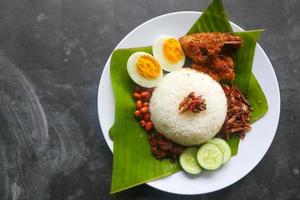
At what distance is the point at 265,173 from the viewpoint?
373cm

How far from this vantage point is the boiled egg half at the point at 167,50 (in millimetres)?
3309

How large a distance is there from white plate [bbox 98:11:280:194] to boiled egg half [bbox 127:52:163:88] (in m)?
0.17

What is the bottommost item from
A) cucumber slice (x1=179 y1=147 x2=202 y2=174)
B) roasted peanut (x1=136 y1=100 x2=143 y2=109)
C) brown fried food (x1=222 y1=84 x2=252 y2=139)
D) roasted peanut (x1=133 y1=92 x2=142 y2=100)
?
cucumber slice (x1=179 y1=147 x2=202 y2=174)

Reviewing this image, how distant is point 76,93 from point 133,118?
66cm

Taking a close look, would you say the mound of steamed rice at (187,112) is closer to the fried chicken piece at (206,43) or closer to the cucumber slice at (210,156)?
the cucumber slice at (210,156)

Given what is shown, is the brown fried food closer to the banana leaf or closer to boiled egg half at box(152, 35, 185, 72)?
the banana leaf

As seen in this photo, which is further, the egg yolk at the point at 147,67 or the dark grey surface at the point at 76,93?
the dark grey surface at the point at 76,93

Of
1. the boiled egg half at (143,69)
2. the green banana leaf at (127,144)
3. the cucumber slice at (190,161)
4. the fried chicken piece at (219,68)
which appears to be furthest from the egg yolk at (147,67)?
the cucumber slice at (190,161)

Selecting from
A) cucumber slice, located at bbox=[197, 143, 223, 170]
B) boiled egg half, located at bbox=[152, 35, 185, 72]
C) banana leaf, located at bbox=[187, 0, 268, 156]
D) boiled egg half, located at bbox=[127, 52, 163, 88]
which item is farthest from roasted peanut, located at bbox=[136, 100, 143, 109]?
banana leaf, located at bbox=[187, 0, 268, 156]

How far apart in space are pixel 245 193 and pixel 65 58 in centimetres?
214

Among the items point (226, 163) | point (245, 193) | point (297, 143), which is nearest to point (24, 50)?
point (226, 163)

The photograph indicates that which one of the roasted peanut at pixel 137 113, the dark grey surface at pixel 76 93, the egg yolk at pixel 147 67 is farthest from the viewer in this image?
the dark grey surface at pixel 76 93

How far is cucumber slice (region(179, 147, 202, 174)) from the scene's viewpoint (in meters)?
3.30

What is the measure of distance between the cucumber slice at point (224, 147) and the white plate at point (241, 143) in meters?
0.09
